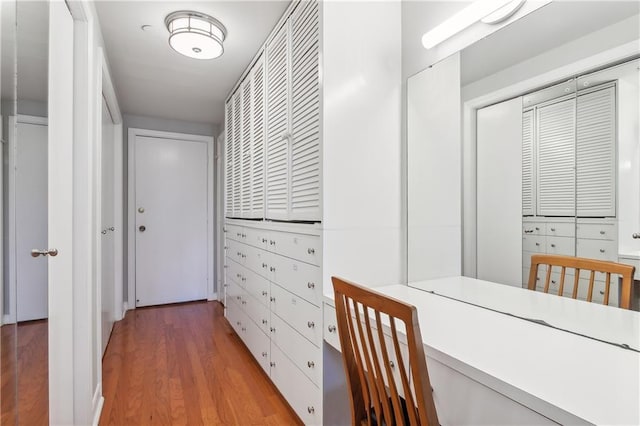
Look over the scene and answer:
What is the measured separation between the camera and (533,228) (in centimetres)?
117

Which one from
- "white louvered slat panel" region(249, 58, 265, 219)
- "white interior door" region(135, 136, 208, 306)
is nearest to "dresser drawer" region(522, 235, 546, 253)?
"white louvered slat panel" region(249, 58, 265, 219)

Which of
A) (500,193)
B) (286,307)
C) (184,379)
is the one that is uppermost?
(500,193)

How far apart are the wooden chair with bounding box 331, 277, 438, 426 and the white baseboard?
148 cm

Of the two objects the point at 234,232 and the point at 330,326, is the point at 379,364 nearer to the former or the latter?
the point at 330,326

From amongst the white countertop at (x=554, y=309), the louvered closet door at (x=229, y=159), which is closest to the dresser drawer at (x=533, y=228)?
the white countertop at (x=554, y=309)

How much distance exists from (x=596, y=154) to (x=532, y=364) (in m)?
0.67

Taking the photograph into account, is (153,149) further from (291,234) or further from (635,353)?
(635,353)

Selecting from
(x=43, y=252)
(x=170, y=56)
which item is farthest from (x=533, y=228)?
(x=170, y=56)

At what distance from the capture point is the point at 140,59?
7.82 ft

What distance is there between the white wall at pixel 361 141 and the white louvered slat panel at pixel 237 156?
58.9 inches

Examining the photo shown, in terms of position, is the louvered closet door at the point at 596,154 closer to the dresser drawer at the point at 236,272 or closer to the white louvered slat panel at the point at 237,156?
the dresser drawer at the point at 236,272

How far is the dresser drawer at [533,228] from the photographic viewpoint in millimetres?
1141

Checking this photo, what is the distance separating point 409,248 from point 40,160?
164cm

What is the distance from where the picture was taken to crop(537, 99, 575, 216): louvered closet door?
1.04 m
